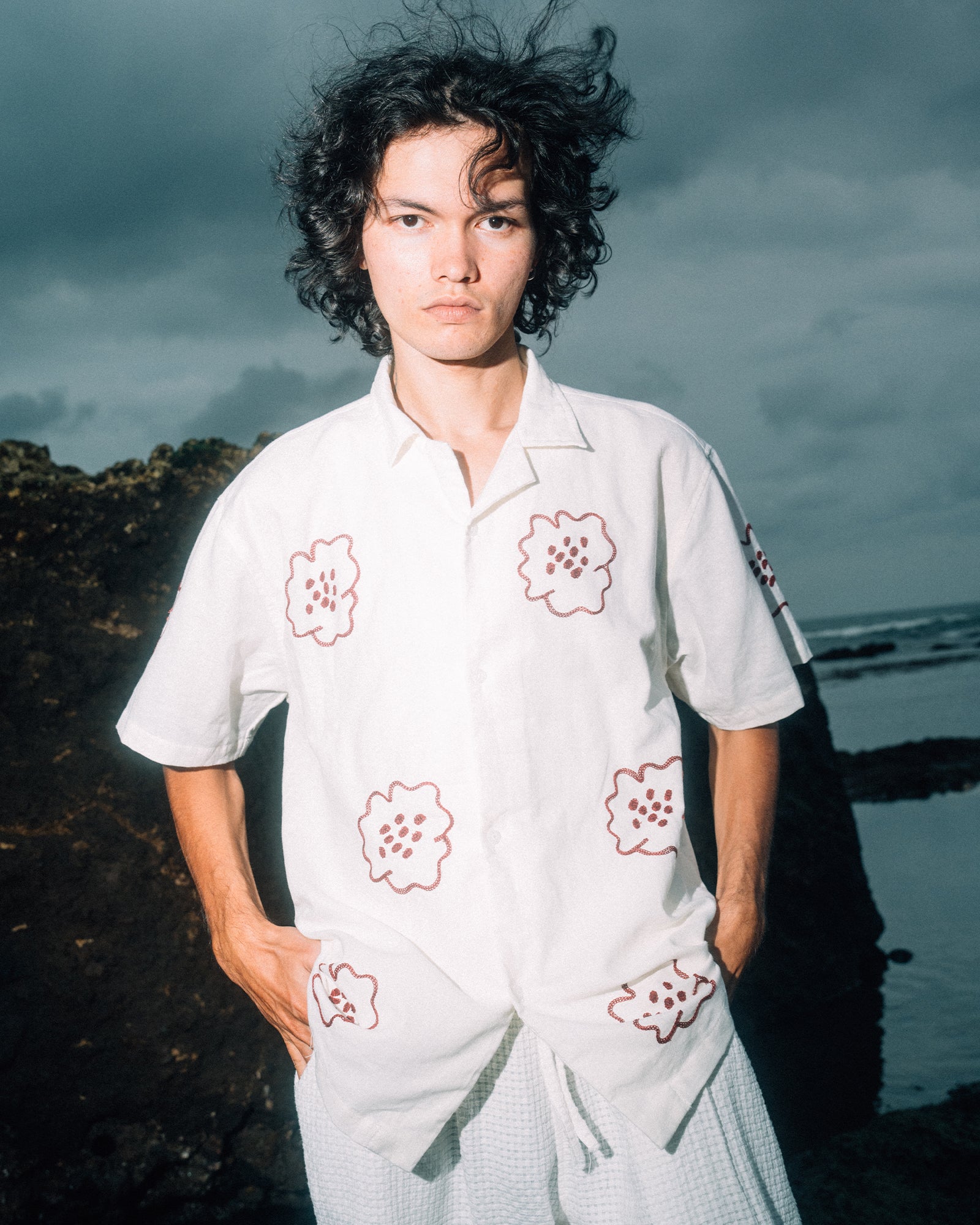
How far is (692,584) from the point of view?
6.00 feet

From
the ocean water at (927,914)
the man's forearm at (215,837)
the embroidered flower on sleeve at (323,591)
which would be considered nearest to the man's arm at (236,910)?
the man's forearm at (215,837)

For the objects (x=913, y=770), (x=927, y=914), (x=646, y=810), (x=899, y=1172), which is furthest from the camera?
(x=913, y=770)

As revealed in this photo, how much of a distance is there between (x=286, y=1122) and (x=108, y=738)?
1090 millimetres

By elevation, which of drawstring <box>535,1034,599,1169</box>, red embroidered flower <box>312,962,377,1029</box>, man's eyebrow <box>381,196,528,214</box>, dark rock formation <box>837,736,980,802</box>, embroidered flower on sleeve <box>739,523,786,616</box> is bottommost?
dark rock formation <box>837,736,980,802</box>

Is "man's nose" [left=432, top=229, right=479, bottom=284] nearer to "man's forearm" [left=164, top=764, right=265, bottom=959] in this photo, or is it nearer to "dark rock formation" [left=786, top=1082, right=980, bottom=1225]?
"man's forearm" [left=164, top=764, right=265, bottom=959]

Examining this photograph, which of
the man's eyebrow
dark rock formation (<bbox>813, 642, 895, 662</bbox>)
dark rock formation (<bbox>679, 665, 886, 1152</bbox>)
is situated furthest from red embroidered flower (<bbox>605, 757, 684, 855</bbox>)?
dark rock formation (<bbox>813, 642, 895, 662</bbox>)

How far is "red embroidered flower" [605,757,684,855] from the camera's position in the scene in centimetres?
165

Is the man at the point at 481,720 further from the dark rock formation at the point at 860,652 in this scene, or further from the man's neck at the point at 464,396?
the dark rock formation at the point at 860,652

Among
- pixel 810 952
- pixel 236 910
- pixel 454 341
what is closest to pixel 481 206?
pixel 454 341

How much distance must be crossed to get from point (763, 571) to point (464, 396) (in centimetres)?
66

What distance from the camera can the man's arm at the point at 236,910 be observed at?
5.77ft

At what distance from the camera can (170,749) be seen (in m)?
1.90

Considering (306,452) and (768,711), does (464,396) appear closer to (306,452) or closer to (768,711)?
(306,452)

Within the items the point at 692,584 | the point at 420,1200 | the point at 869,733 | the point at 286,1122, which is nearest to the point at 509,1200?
the point at 420,1200
